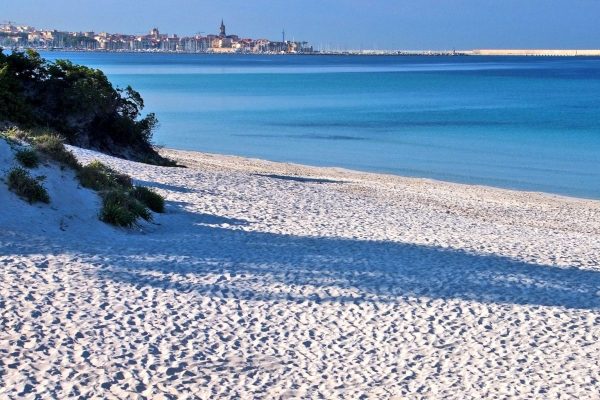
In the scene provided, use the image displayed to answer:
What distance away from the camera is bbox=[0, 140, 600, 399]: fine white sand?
7246 millimetres

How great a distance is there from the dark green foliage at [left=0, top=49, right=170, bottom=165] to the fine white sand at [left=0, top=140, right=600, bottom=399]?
9399 mm

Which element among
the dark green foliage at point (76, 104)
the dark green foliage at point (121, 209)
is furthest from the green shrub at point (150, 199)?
the dark green foliage at point (76, 104)

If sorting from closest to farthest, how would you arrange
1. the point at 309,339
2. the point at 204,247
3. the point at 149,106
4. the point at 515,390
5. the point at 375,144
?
the point at 515,390 < the point at 309,339 < the point at 204,247 < the point at 375,144 < the point at 149,106

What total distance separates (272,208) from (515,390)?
920 centimetres

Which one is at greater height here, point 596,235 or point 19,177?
point 19,177

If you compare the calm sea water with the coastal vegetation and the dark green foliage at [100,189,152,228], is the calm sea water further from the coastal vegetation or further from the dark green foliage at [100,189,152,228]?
the dark green foliage at [100,189,152,228]

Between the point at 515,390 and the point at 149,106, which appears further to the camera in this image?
the point at 149,106

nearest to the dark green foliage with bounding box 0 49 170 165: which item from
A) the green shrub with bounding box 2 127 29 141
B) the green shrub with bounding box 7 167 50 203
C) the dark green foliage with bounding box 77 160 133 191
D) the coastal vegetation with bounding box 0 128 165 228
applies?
the green shrub with bounding box 2 127 29 141

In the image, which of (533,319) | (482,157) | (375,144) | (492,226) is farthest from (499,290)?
(375,144)

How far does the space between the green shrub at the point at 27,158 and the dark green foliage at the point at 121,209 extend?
113 centimetres

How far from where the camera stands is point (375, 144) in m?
39.0

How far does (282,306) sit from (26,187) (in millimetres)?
4664

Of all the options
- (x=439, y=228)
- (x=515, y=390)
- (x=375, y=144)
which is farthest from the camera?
(x=375, y=144)

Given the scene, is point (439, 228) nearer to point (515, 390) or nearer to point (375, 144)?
point (515, 390)
